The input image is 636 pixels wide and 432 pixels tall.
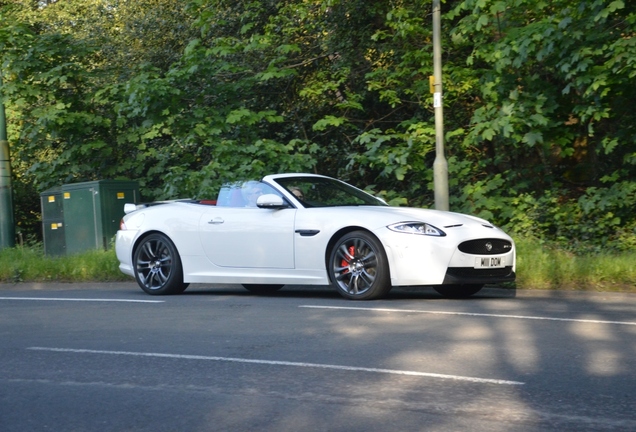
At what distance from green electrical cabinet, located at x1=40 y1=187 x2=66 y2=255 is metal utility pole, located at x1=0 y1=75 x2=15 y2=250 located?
0.64 metres

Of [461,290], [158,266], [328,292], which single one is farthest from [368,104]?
[461,290]

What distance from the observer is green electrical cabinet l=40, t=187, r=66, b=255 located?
1859 centimetres

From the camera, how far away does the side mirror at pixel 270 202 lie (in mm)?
11367

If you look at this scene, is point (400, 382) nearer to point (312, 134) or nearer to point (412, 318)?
point (412, 318)

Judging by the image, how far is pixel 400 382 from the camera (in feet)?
20.1

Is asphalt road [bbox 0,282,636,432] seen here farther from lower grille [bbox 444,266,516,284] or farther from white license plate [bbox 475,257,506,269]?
white license plate [bbox 475,257,506,269]

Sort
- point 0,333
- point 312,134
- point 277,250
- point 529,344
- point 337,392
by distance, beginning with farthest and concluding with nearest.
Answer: point 312,134 < point 277,250 < point 0,333 < point 529,344 < point 337,392

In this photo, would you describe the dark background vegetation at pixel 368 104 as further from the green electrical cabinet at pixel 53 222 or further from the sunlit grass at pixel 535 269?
the green electrical cabinet at pixel 53 222

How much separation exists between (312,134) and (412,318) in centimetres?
1223

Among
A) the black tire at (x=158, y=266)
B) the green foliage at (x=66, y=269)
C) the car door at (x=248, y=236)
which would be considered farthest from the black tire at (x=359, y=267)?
the green foliage at (x=66, y=269)

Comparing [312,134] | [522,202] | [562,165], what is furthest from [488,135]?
[312,134]

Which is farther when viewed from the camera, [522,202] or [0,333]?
[522,202]

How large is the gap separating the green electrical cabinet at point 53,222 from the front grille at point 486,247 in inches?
402

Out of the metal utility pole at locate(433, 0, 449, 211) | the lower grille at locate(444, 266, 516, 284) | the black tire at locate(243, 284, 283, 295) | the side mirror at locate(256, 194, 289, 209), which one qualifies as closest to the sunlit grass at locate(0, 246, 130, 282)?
the black tire at locate(243, 284, 283, 295)
